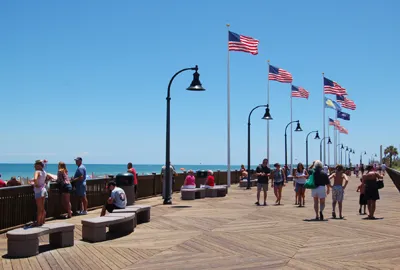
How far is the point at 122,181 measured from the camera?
16.9 m

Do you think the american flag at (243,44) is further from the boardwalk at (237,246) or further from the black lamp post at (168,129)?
the boardwalk at (237,246)

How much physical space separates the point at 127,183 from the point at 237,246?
293 inches

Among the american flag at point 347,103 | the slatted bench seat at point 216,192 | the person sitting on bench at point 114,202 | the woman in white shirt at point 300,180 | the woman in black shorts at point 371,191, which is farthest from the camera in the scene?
the american flag at point 347,103

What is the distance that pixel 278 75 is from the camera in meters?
39.6

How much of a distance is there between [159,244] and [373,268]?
13.4ft

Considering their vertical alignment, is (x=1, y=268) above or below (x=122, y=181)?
below

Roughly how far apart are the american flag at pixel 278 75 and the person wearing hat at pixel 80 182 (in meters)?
26.1

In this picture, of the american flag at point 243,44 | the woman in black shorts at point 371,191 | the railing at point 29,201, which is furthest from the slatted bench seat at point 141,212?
the american flag at point 243,44

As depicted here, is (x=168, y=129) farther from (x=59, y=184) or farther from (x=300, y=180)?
(x=59, y=184)

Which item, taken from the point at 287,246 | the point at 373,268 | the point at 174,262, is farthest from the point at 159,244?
the point at 373,268

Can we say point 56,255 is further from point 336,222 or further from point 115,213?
point 336,222

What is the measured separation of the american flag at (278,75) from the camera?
39.4 meters

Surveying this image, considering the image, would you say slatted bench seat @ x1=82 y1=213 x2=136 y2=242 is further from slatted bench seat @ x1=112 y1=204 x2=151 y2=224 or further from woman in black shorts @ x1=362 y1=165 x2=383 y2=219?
woman in black shorts @ x1=362 y1=165 x2=383 y2=219

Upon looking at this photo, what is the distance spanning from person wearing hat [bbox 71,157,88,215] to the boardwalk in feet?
1.33
